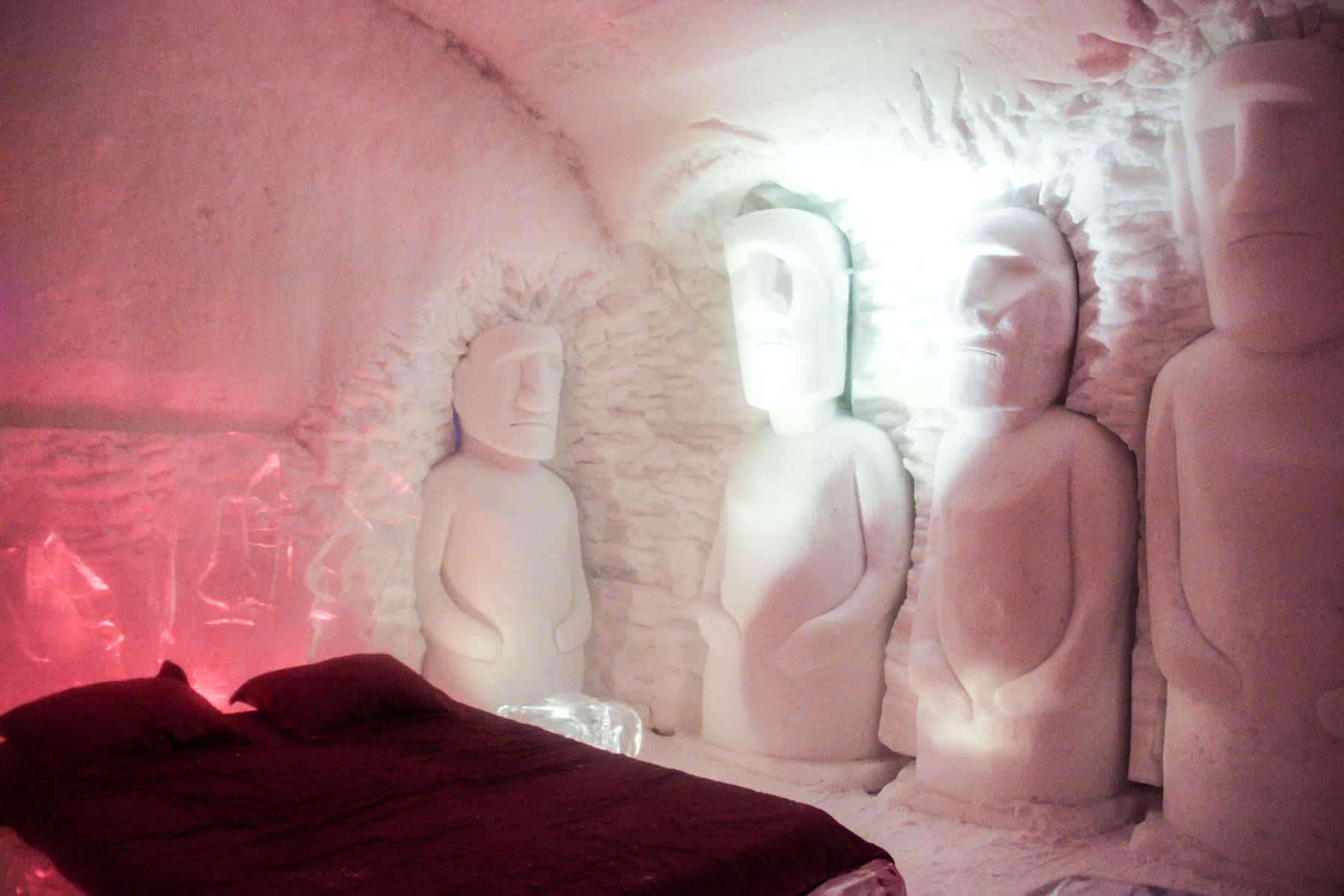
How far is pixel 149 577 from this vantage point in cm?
395

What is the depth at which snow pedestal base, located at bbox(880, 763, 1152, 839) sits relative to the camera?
3.59 metres

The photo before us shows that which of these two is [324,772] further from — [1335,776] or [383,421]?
[1335,776]

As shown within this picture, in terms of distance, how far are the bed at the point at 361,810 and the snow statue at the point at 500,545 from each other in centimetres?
106

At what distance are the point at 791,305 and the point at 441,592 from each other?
1994 mm

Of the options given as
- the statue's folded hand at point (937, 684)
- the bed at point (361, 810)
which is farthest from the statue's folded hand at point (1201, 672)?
the bed at point (361, 810)

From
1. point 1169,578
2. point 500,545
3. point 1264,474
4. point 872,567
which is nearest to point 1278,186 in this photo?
point 1264,474

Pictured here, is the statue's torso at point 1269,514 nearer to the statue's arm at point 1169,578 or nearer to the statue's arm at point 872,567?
the statue's arm at point 1169,578

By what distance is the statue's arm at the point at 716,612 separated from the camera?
14.9 feet

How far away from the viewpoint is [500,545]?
487 centimetres

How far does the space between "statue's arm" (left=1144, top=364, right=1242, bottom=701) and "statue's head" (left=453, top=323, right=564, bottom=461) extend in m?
2.61

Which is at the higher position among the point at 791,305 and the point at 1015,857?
the point at 791,305

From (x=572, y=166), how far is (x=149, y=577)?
2.56 metres

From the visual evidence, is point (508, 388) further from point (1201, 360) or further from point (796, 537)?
point (1201, 360)

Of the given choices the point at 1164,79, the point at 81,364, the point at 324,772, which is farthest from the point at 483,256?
the point at 1164,79
